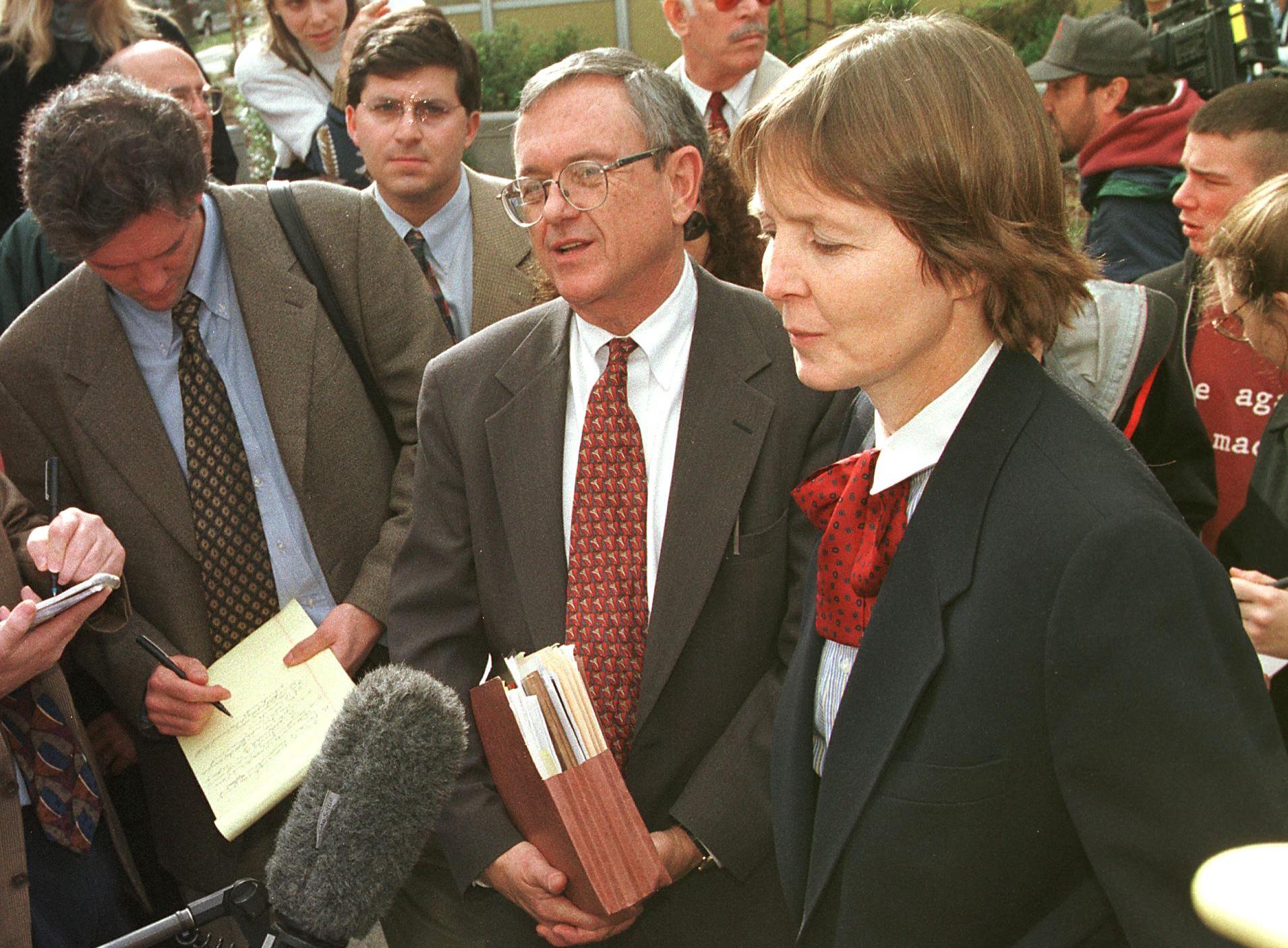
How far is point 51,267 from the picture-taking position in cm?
367

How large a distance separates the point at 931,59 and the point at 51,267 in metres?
3.05

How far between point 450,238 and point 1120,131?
8.09 feet

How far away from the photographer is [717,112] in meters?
4.50

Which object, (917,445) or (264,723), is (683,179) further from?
(264,723)

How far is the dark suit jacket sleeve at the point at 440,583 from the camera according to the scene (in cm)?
241

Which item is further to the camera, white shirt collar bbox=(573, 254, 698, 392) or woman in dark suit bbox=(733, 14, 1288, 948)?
white shirt collar bbox=(573, 254, 698, 392)

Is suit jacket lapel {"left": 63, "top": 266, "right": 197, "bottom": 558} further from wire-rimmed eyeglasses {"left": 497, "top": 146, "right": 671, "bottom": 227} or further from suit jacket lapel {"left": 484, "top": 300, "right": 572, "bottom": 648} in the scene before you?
wire-rimmed eyeglasses {"left": 497, "top": 146, "right": 671, "bottom": 227}

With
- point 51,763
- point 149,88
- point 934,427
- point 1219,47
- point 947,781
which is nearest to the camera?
point 947,781

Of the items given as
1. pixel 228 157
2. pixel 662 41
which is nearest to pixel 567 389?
pixel 228 157

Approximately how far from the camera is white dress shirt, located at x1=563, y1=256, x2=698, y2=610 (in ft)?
7.72

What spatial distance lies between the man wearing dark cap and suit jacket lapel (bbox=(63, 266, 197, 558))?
266 centimetres

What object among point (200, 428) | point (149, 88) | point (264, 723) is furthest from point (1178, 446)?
point (149, 88)

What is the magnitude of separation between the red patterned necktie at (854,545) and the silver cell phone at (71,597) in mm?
1353

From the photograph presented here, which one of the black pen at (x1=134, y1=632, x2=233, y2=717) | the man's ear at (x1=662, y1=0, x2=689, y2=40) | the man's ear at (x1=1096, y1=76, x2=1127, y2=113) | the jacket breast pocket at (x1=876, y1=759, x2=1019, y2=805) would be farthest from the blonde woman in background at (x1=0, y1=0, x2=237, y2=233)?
the jacket breast pocket at (x1=876, y1=759, x2=1019, y2=805)
